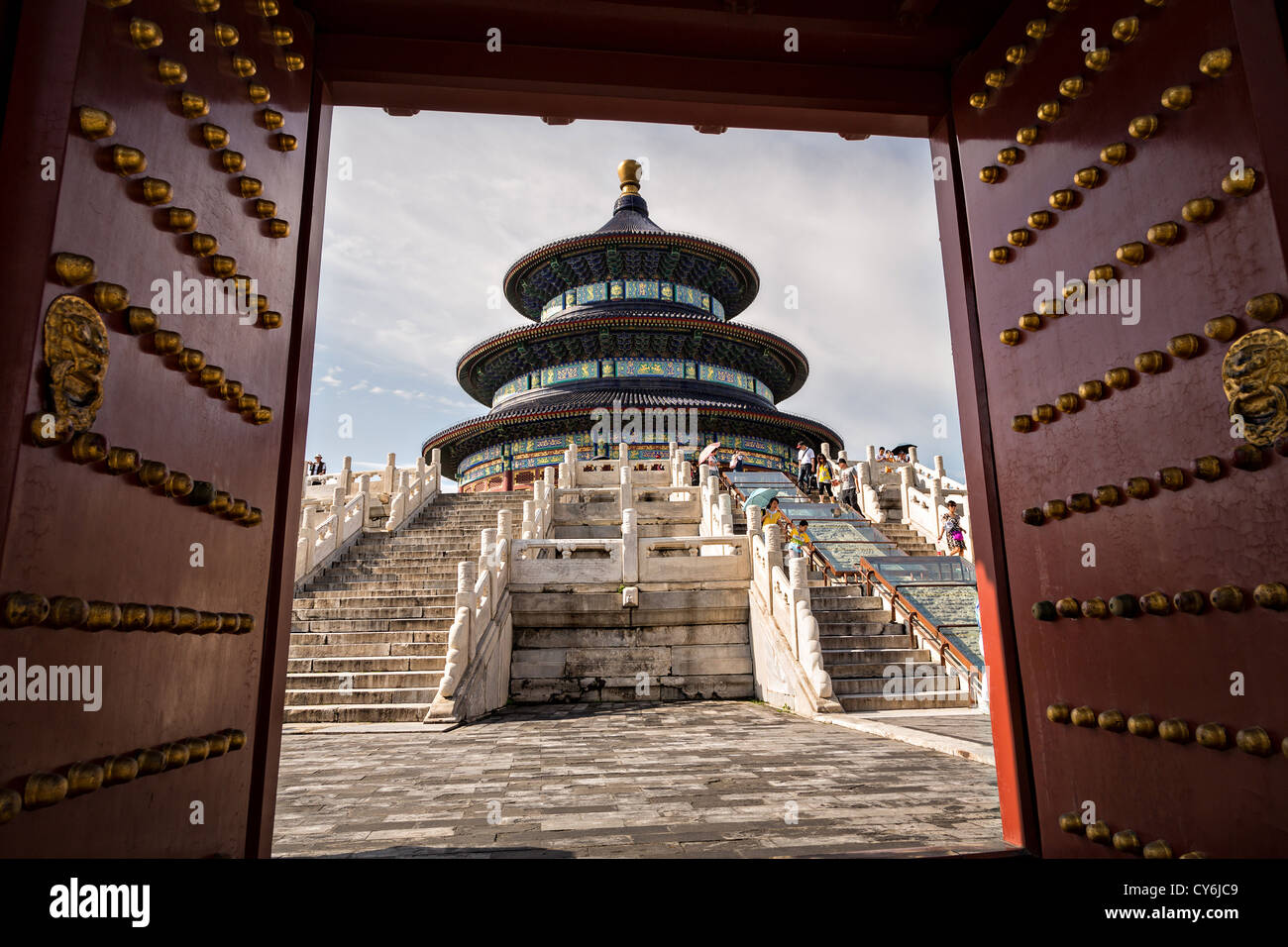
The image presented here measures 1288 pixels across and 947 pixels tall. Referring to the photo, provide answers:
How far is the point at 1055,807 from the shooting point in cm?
221

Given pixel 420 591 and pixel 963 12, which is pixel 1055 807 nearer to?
pixel 963 12

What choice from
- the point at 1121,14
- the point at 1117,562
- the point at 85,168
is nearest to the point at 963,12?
the point at 1121,14

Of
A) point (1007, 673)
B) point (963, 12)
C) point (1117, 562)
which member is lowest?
point (1007, 673)

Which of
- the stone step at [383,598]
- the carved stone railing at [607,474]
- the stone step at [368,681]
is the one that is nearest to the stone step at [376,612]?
the stone step at [383,598]

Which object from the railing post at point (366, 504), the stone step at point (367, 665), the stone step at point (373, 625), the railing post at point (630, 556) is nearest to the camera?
the stone step at point (367, 665)

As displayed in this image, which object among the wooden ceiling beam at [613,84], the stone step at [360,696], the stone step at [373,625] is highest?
the wooden ceiling beam at [613,84]

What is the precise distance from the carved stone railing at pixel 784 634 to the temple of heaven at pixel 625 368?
43.6ft

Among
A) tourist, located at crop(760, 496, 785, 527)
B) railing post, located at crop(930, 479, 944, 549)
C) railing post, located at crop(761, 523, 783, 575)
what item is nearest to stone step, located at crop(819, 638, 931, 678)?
railing post, located at crop(761, 523, 783, 575)

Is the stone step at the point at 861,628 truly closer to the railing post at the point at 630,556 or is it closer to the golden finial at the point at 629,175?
the railing post at the point at 630,556

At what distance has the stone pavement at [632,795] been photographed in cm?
280
